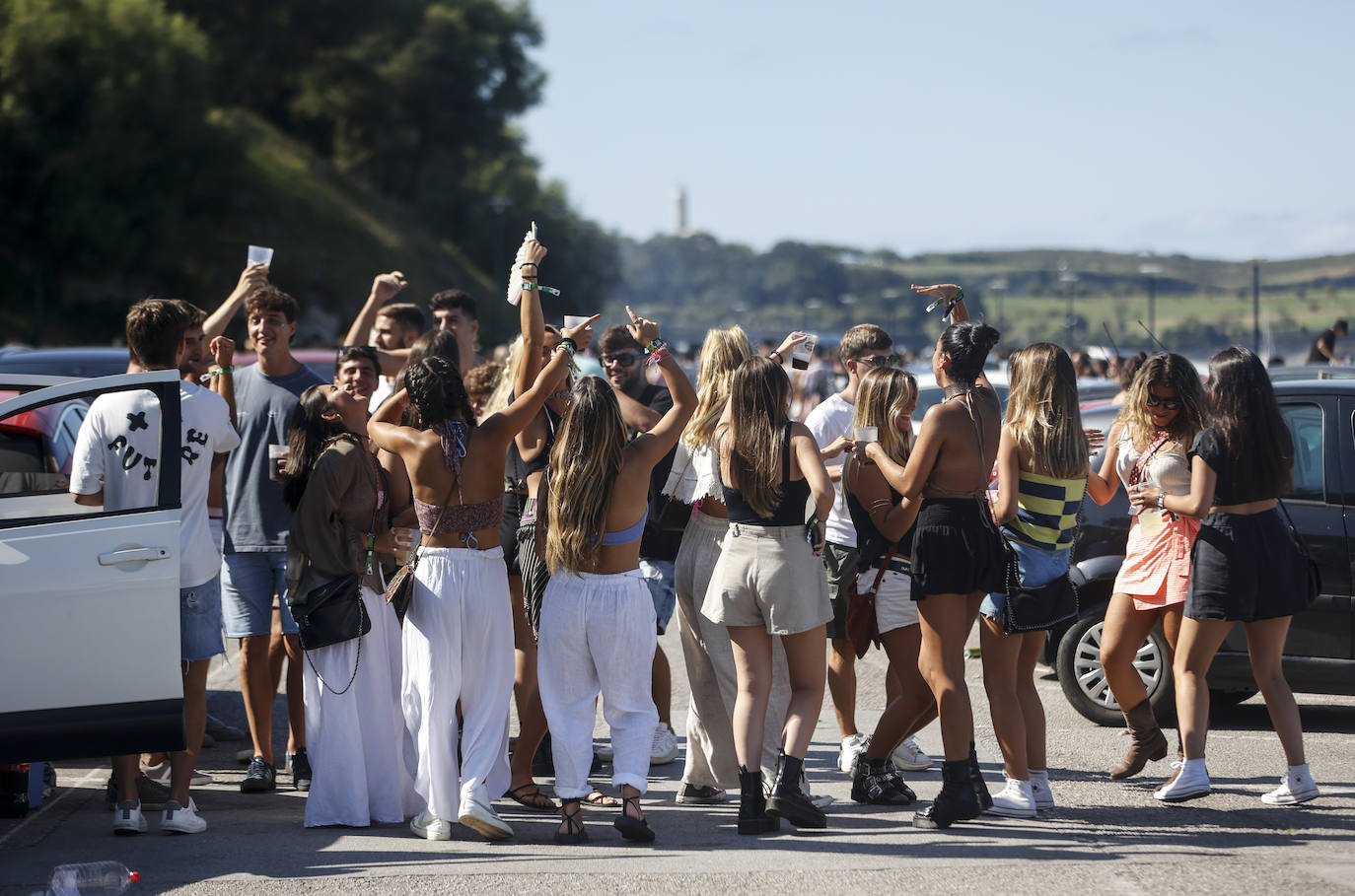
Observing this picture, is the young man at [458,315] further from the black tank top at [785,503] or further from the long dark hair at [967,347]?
the long dark hair at [967,347]

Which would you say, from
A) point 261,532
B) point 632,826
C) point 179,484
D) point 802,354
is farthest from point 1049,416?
point 261,532

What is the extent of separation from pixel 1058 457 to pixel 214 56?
5295 cm

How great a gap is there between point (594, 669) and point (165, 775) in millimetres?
2456

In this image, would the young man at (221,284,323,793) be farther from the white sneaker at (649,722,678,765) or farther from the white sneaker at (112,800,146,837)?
the white sneaker at (649,722,678,765)

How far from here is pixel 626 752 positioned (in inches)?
221

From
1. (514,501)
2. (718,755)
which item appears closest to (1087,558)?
(718,755)

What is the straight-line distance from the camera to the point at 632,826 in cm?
552

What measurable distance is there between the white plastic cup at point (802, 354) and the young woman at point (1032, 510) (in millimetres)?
Answer: 1162

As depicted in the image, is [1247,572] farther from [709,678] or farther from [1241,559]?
[709,678]

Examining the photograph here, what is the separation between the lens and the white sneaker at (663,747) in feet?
23.1

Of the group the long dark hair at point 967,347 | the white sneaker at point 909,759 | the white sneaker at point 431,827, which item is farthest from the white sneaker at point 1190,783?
the white sneaker at point 431,827

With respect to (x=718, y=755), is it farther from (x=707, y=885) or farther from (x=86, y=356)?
(x=86, y=356)

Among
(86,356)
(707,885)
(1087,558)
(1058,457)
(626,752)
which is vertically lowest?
(707,885)

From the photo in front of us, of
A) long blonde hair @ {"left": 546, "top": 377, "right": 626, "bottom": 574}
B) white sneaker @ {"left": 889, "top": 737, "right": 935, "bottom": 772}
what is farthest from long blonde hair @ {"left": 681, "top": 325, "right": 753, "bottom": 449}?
white sneaker @ {"left": 889, "top": 737, "right": 935, "bottom": 772}
